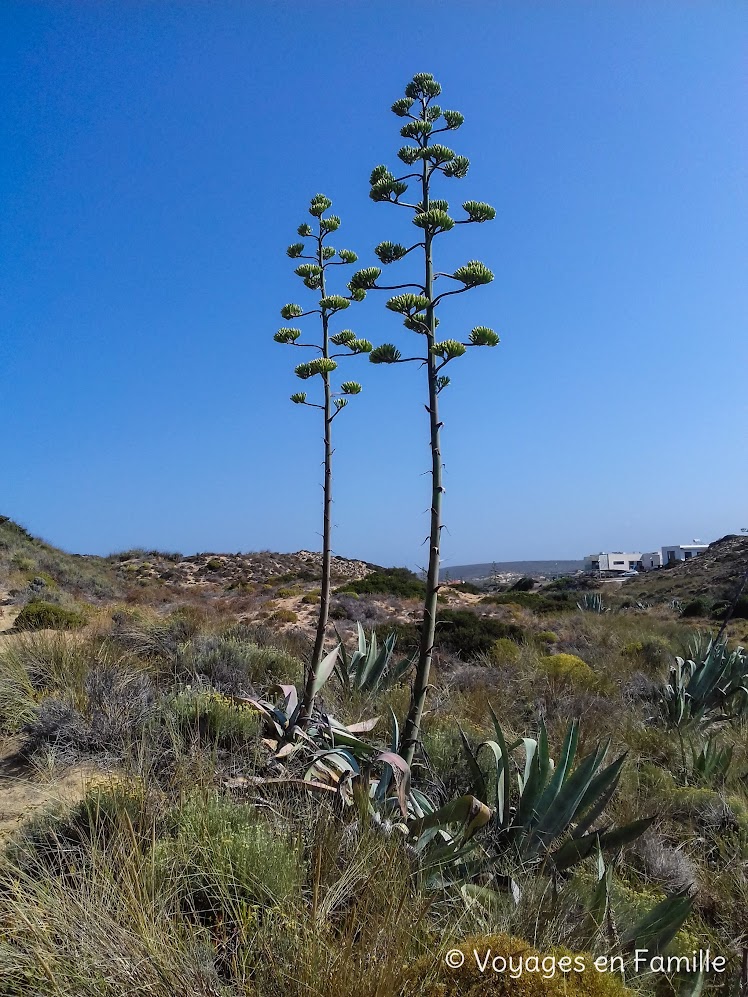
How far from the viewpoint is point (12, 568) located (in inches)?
650

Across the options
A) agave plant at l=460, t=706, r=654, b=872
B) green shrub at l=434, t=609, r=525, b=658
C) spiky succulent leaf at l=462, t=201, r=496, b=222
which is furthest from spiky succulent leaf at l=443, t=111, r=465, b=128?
green shrub at l=434, t=609, r=525, b=658

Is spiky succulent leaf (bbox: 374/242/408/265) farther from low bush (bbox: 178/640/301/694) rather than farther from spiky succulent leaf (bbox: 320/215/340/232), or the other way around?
low bush (bbox: 178/640/301/694)

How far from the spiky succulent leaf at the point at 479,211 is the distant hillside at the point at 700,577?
80.6ft

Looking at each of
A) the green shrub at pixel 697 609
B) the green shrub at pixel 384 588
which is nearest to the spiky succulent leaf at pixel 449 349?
the green shrub at pixel 384 588

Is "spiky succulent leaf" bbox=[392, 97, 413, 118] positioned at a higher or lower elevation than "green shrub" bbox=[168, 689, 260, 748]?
higher

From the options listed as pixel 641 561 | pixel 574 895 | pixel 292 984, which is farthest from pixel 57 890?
pixel 641 561

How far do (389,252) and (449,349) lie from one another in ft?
2.72

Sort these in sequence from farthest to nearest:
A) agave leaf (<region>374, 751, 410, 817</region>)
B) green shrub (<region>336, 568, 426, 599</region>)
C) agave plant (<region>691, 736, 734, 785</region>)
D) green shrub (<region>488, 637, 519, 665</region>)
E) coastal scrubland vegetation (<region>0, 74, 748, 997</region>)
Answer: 1. green shrub (<region>336, 568, 426, 599</region>)
2. green shrub (<region>488, 637, 519, 665</region>)
3. agave plant (<region>691, 736, 734, 785</region>)
4. agave leaf (<region>374, 751, 410, 817</region>)
5. coastal scrubland vegetation (<region>0, 74, 748, 997</region>)

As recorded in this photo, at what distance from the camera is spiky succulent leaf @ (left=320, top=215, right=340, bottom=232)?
5461mm

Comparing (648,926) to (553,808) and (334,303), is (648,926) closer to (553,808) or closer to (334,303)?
(553,808)

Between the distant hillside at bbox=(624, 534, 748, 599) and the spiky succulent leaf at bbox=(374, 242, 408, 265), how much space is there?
24.8 meters

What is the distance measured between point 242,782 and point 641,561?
61.0 m

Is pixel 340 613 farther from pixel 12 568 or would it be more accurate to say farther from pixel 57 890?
pixel 57 890

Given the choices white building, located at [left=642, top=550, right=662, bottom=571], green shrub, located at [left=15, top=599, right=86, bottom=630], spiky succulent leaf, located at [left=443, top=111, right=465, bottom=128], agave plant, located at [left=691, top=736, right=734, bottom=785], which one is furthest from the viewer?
white building, located at [left=642, top=550, right=662, bottom=571]
